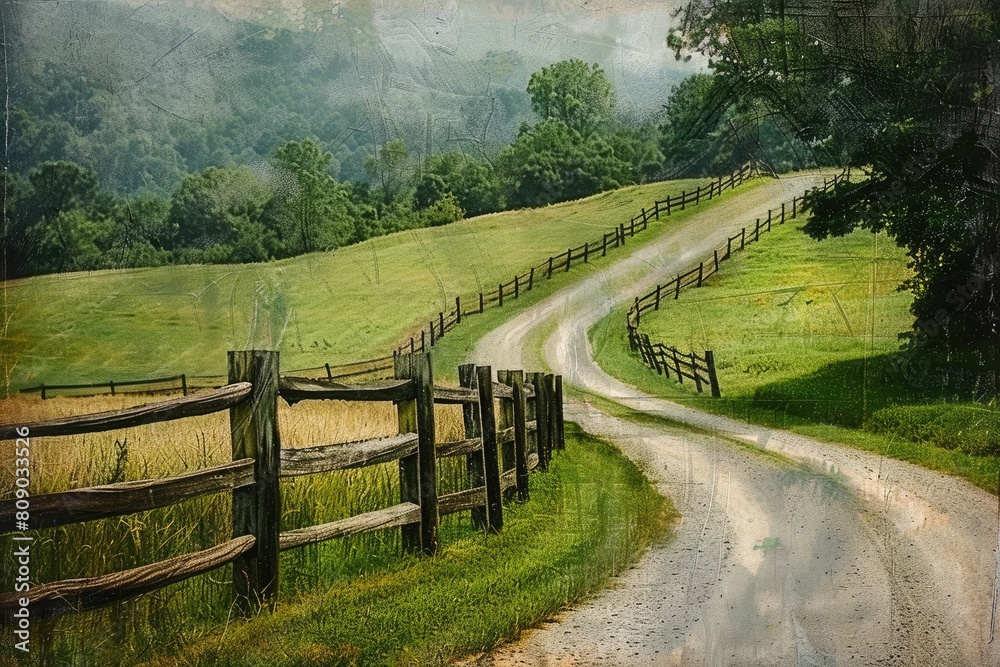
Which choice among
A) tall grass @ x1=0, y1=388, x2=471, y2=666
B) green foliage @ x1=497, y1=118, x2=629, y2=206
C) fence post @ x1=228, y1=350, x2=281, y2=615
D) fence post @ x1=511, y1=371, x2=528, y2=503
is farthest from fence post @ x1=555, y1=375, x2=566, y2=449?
fence post @ x1=228, y1=350, x2=281, y2=615

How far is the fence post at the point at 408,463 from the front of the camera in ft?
16.1

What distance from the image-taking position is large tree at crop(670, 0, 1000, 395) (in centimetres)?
555

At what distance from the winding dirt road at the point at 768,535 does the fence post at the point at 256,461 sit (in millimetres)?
1657

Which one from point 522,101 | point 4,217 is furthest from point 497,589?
point 4,217

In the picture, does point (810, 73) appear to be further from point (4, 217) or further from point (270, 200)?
point (4, 217)

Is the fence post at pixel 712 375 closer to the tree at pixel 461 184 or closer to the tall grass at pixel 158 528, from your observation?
the tree at pixel 461 184

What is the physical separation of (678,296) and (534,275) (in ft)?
2.84

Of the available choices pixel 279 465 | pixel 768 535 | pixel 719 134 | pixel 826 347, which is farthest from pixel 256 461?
pixel 826 347

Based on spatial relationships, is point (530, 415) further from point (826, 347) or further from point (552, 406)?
point (826, 347)

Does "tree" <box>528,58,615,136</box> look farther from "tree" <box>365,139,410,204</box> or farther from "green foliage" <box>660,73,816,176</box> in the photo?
"tree" <box>365,139,410,204</box>

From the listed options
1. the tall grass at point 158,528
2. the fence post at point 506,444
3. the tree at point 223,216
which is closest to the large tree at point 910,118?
the fence post at point 506,444

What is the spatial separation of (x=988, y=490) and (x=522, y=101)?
3.64m

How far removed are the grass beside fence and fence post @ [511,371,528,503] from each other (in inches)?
3.8

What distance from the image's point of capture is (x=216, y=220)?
15.7 ft
